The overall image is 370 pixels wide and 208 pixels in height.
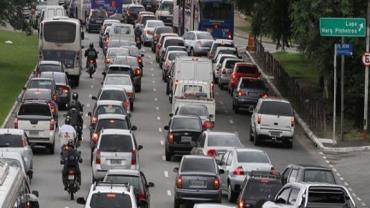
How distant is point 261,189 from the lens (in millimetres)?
34438

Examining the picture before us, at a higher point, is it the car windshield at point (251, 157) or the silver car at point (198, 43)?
the car windshield at point (251, 157)

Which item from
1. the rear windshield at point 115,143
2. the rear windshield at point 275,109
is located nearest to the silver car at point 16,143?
the rear windshield at point 115,143

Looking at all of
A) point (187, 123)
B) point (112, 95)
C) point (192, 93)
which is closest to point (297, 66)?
point (192, 93)

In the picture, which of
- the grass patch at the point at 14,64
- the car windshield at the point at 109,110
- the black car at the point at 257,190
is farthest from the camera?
the grass patch at the point at 14,64

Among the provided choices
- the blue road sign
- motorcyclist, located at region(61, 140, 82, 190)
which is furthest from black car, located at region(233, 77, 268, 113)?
motorcyclist, located at region(61, 140, 82, 190)

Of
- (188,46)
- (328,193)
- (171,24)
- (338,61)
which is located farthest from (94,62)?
(328,193)

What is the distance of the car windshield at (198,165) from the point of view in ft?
125

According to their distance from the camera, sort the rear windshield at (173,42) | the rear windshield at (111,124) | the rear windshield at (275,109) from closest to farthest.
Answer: the rear windshield at (111,124), the rear windshield at (275,109), the rear windshield at (173,42)

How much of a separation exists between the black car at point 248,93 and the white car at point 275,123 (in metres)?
7.90

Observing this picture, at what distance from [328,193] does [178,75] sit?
104 feet

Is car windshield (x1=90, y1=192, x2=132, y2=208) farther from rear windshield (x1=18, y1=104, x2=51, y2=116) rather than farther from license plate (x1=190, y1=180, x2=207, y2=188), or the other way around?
rear windshield (x1=18, y1=104, x2=51, y2=116)

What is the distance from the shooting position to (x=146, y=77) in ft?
247

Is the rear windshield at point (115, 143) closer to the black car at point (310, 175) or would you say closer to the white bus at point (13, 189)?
the black car at point (310, 175)

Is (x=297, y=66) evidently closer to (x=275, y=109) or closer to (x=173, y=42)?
(x=173, y=42)
